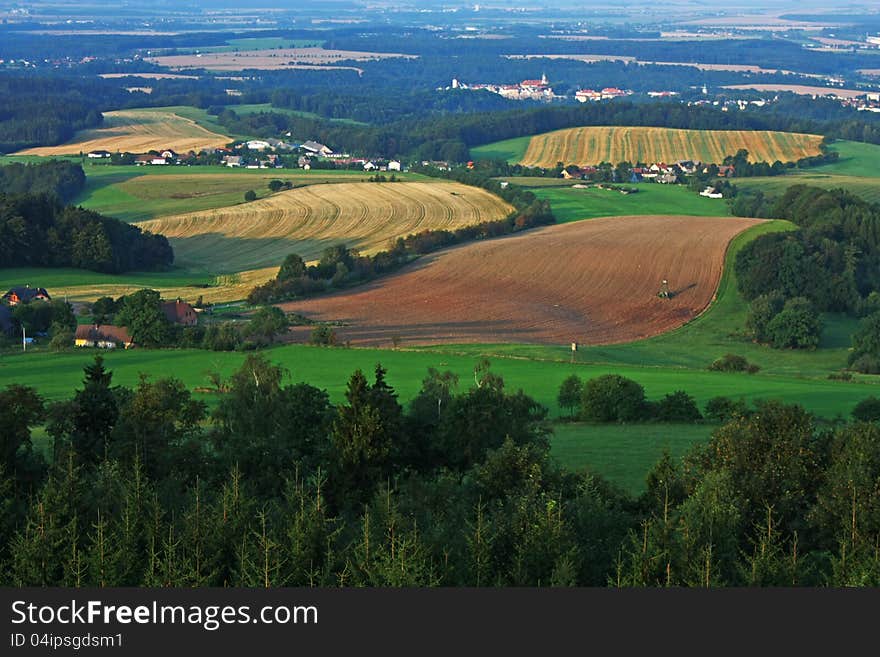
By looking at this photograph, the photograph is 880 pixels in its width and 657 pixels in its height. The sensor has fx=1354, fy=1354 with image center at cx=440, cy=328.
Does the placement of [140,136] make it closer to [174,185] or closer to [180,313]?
[174,185]

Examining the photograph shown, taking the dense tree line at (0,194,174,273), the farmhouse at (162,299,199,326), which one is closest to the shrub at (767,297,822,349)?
the farmhouse at (162,299,199,326)

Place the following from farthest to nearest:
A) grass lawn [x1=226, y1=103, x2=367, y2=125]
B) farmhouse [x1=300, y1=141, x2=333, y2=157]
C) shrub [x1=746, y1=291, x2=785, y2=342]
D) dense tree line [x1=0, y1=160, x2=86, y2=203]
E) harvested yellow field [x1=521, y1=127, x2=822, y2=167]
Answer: grass lawn [x1=226, y1=103, x2=367, y2=125] → farmhouse [x1=300, y1=141, x2=333, y2=157] → harvested yellow field [x1=521, y1=127, x2=822, y2=167] → dense tree line [x1=0, y1=160, x2=86, y2=203] → shrub [x1=746, y1=291, x2=785, y2=342]

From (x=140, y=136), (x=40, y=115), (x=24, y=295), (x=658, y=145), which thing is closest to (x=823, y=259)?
(x=24, y=295)

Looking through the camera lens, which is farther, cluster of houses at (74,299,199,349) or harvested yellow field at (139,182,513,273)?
harvested yellow field at (139,182,513,273)

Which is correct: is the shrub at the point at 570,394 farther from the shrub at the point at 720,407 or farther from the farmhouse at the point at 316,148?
the farmhouse at the point at 316,148

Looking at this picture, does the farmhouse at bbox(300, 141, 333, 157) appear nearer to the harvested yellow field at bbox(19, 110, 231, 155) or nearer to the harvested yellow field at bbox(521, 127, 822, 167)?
the harvested yellow field at bbox(19, 110, 231, 155)

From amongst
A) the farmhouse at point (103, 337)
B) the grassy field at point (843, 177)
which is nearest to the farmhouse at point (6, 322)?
the farmhouse at point (103, 337)
